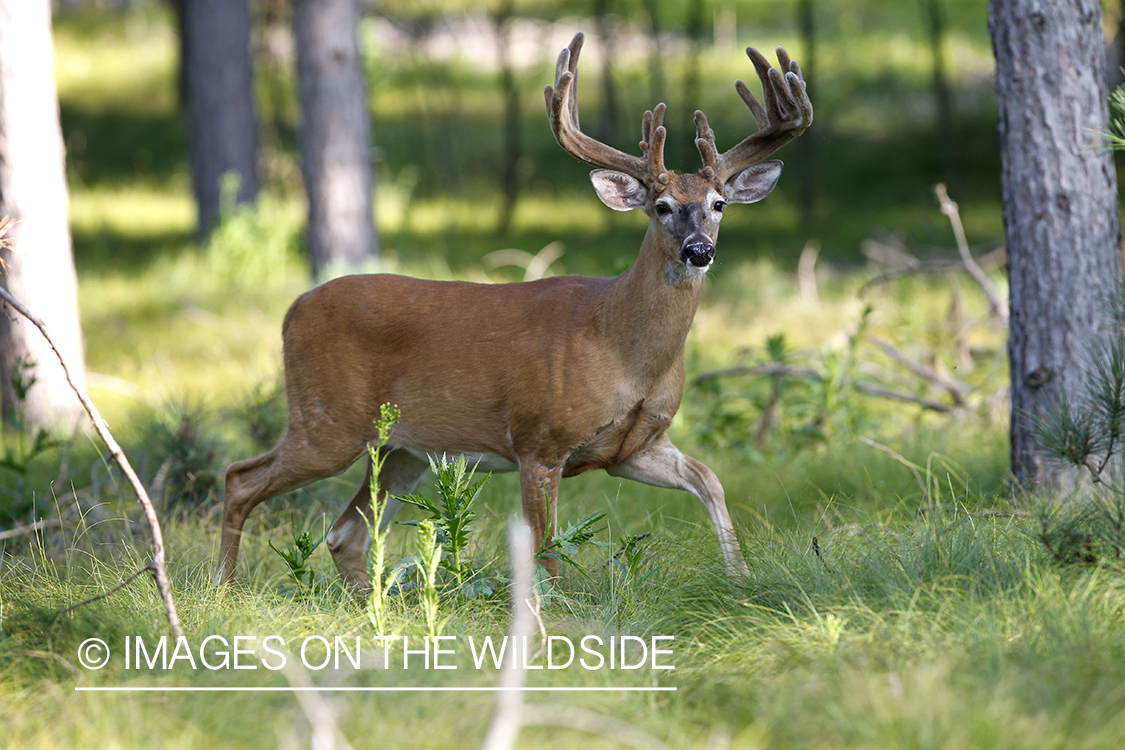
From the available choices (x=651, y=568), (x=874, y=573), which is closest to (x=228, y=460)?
(x=651, y=568)

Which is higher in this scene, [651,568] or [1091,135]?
[1091,135]

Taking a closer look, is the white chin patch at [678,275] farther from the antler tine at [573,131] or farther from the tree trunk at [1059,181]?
the tree trunk at [1059,181]

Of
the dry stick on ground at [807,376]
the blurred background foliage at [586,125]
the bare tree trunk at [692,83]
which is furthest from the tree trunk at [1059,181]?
the bare tree trunk at [692,83]

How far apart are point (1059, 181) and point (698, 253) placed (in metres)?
1.54

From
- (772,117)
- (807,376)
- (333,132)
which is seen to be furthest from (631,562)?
(333,132)

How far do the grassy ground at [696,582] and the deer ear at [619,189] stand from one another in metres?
1.04

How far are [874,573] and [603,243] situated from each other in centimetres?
1076

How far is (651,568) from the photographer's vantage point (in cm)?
385

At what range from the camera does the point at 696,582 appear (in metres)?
3.63

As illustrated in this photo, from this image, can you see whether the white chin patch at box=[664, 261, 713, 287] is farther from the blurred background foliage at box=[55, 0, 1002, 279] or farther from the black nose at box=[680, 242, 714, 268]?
the blurred background foliage at box=[55, 0, 1002, 279]

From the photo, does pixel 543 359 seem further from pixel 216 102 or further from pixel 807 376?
pixel 216 102

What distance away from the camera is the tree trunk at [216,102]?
12836mm

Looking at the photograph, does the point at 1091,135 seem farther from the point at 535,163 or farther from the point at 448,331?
the point at 535,163

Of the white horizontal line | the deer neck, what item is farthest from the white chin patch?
the white horizontal line
